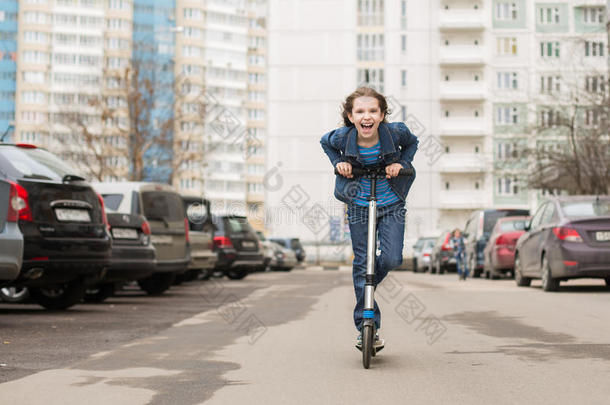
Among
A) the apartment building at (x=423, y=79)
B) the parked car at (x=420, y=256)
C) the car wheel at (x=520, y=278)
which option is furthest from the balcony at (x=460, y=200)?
the car wheel at (x=520, y=278)

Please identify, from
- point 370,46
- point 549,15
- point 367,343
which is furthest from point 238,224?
point 549,15

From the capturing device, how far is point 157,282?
18.0 m

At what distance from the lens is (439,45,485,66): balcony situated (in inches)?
3017

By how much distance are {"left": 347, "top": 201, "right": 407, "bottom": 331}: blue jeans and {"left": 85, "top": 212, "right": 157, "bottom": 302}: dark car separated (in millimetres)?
7735

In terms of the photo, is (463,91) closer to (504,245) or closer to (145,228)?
(504,245)

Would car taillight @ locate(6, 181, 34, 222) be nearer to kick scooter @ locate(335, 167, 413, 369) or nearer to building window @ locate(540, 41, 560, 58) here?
kick scooter @ locate(335, 167, 413, 369)

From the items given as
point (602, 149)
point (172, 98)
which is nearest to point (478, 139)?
point (172, 98)

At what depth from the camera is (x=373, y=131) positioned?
6.99 m

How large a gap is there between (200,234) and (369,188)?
1454 centimetres

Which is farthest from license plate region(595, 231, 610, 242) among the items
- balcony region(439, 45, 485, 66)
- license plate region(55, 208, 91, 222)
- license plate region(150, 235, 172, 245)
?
balcony region(439, 45, 485, 66)

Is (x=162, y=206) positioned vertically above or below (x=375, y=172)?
above

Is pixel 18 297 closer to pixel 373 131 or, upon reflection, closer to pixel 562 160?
pixel 373 131

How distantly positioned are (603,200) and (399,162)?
36.9 feet

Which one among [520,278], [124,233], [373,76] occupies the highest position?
[373,76]
